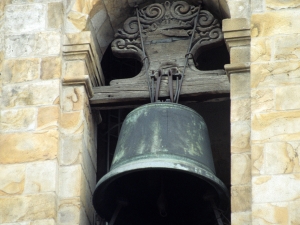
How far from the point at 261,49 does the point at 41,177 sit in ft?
6.23

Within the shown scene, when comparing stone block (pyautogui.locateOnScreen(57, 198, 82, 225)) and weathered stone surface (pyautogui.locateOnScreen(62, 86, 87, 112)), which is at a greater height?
weathered stone surface (pyautogui.locateOnScreen(62, 86, 87, 112))

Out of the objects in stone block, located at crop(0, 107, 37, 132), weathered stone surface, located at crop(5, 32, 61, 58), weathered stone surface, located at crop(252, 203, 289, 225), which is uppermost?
weathered stone surface, located at crop(5, 32, 61, 58)

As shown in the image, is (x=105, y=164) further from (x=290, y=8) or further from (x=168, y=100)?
(x=290, y=8)

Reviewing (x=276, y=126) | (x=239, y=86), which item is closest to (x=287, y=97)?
(x=276, y=126)

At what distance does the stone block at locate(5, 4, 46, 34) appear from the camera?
11.7 meters

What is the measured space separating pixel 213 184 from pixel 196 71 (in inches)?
50.2

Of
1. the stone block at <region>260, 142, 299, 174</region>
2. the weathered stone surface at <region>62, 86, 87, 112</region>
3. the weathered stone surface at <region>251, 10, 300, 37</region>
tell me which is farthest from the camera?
the weathered stone surface at <region>62, 86, 87, 112</region>

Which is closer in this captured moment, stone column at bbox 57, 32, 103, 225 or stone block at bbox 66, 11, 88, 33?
stone column at bbox 57, 32, 103, 225

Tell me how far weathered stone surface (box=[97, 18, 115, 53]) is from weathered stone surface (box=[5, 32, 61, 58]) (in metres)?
0.64

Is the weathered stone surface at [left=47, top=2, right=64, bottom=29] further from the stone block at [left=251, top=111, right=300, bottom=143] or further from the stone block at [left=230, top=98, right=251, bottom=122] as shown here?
the stone block at [left=251, top=111, right=300, bottom=143]

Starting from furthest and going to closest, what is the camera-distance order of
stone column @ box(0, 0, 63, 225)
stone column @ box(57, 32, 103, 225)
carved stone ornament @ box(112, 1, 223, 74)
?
carved stone ornament @ box(112, 1, 223, 74)
stone column @ box(57, 32, 103, 225)
stone column @ box(0, 0, 63, 225)

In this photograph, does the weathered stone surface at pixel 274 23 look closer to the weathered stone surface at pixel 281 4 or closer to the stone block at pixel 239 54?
the weathered stone surface at pixel 281 4

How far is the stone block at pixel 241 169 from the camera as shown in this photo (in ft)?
35.1

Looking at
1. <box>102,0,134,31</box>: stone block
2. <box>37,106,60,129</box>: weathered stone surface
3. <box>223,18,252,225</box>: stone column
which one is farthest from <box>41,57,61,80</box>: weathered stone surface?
<box>223,18,252,225</box>: stone column
